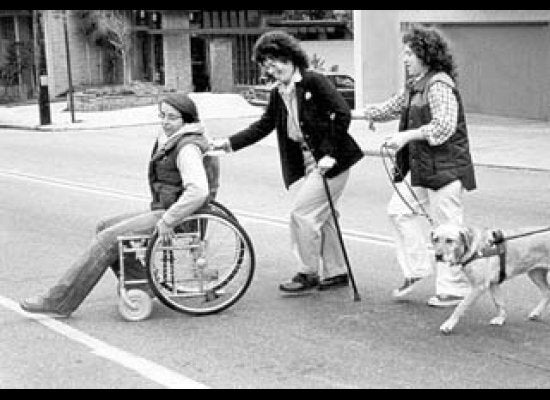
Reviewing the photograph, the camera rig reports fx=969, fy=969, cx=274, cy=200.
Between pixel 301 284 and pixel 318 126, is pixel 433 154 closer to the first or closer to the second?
pixel 318 126

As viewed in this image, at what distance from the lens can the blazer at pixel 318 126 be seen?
6.91 metres

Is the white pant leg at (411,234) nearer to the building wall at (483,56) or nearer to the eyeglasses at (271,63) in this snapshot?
the eyeglasses at (271,63)

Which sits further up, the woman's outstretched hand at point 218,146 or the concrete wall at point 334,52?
the woman's outstretched hand at point 218,146

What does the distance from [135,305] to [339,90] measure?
21.7 meters

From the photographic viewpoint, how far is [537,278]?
629cm

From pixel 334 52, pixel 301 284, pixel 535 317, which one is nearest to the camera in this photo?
pixel 535 317

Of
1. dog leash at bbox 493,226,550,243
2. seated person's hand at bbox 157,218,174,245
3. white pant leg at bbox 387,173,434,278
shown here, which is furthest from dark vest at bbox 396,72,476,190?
seated person's hand at bbox 157,218,174,245

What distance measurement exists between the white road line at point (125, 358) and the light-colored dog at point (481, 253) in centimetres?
175

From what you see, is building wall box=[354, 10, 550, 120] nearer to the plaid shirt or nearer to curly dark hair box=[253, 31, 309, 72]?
curly dark hair box=[253, 31, 309, 72]

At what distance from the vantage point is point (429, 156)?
6.56 meters

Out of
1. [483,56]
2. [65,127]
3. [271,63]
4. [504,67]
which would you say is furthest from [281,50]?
[65,127]

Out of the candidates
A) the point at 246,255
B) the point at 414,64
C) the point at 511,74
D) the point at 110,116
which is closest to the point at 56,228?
the point at 246,255

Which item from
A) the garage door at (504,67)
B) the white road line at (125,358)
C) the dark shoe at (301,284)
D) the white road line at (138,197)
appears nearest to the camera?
the white road line at (125,358)

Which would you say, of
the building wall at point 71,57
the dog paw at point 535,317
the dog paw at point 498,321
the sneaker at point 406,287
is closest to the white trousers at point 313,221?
the sneaker at point 406,287
